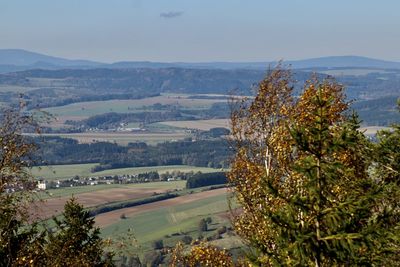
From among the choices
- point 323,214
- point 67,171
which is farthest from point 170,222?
point 323,214

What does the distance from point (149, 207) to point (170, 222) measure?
1346 centimetres

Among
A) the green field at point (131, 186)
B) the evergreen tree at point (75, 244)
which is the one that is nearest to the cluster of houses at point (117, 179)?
the green field at point (131, 186)

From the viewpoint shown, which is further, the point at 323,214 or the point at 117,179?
the point at 117,179

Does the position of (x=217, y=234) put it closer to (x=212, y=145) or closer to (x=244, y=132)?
(x=244, y=132)

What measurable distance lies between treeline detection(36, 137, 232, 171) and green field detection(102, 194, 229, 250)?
58.8 metres

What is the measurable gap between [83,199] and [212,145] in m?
93.9

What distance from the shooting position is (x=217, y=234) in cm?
7581

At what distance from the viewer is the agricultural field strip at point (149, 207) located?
9230cm

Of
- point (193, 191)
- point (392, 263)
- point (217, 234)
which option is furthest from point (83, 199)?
point (392, 263)

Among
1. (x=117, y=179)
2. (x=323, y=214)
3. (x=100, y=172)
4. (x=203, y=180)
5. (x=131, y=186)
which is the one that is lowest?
(x=100, y=172)

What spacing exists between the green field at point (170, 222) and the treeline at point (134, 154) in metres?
58.8

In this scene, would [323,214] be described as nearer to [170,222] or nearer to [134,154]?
[170,222]

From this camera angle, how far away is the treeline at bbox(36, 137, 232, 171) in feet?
563

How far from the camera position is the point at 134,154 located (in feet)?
613
